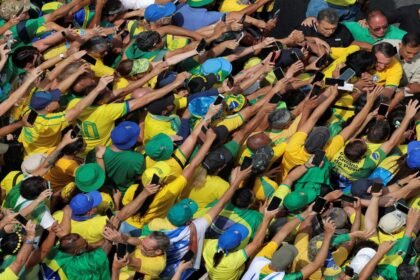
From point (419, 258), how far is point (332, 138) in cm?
175

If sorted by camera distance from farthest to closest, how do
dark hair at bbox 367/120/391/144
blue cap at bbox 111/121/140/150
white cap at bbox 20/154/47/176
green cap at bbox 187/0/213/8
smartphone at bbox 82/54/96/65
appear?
1. green cap at bbox 187/0/213/8
2. smartphone at bbox 82/54/96/65
3. dark hair at bbox 367/120/391/144
4. blue cap at bbox 111/121/140/150
5. white cap at bbox 20/154/47/176

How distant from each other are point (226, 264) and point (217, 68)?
2.74 meters

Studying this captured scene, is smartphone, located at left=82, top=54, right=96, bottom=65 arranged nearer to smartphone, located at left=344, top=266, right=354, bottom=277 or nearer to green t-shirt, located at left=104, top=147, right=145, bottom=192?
green t-shirt, located at left=104, top=147, right=145, bottom=192

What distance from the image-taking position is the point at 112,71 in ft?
32.8

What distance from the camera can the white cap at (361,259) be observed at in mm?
8117

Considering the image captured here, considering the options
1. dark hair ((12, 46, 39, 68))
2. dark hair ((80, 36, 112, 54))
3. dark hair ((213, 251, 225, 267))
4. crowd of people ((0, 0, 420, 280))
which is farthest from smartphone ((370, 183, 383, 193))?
dark hair ((12, 46, 39, 68))

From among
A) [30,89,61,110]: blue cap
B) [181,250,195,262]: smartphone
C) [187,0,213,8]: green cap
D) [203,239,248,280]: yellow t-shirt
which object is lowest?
[203,239,248,280]: yellow t-shirt

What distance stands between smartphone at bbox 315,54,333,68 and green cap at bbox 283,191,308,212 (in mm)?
2224

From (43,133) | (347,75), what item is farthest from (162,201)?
(347,75)

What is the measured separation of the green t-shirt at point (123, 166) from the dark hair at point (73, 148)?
0.28m

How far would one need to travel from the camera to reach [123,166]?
882cm

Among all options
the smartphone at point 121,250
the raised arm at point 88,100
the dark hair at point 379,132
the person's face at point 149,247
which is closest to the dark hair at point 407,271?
the dark hair at point 379,132

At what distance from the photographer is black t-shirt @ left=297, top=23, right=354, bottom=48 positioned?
10680mm

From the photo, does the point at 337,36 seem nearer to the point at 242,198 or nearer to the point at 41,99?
the point at 242,198
